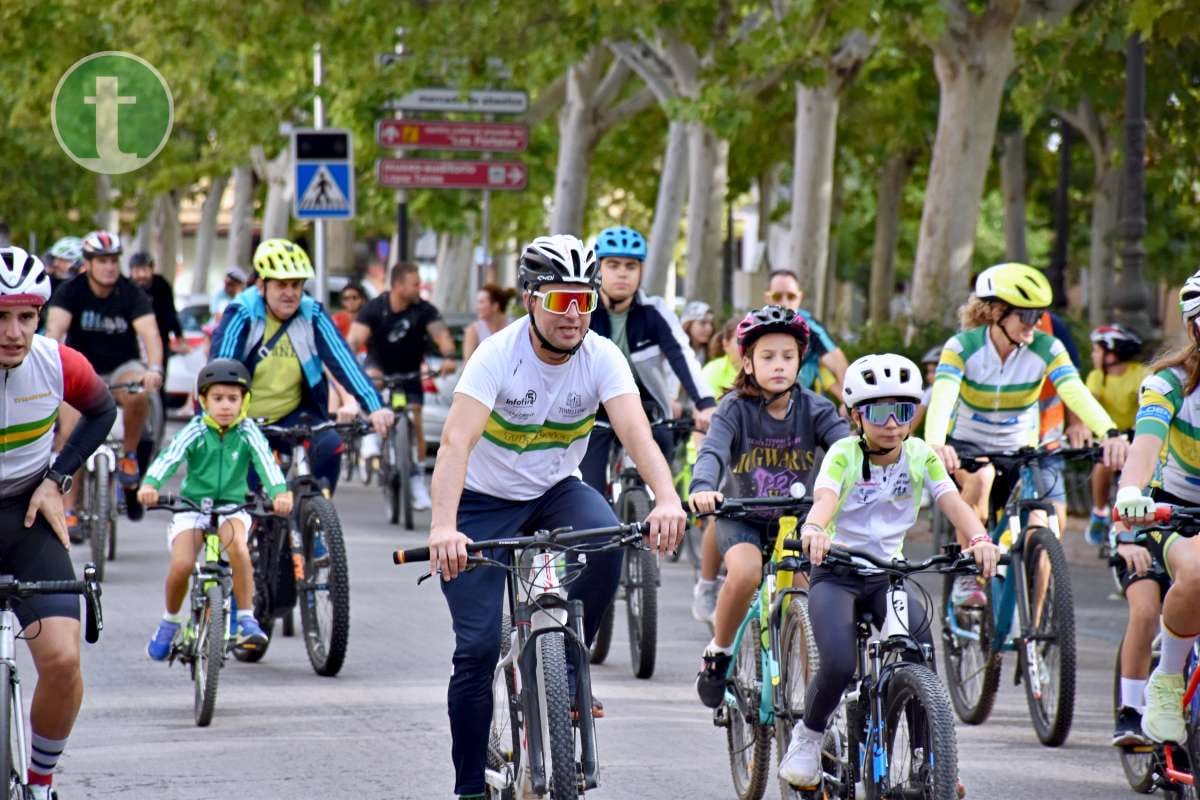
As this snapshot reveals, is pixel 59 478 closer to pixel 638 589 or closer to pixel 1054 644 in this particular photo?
pixel 1054 644

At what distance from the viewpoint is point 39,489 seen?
6.31 metres

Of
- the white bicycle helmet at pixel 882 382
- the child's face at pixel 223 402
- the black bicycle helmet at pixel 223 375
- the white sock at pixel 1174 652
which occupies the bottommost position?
the white sock at pixel 1174 652

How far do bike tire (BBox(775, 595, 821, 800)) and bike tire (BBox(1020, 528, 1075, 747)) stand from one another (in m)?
1.91

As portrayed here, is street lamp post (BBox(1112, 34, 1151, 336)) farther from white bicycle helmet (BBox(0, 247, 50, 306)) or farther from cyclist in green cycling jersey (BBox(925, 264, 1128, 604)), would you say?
white bicycle helmet (BBox(0, 247, 50, 306))

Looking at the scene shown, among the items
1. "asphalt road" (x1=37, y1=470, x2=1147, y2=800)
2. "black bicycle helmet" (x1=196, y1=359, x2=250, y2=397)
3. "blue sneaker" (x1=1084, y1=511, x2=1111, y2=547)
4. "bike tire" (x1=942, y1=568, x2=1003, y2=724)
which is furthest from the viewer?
"blue sneaker" (x1=1084, y1=511, x2=1111, y2=547)

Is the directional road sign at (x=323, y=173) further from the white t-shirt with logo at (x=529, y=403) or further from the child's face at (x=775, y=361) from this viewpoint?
the white t-shirt with logo at (x=529, y=403)

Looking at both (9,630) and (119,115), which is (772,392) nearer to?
(9,630)

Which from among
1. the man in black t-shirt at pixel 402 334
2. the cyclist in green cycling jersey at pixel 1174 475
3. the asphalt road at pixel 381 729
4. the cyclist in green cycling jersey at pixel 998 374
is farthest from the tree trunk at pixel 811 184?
the cyclist in green cycling jersey at pixel 1174 475

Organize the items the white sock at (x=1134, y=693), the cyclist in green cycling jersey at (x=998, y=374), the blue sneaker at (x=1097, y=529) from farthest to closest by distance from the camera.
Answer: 1. the blue sneaker at (x=1097, y=529)
2. the cyclist in green cycling jersey at (x=998, y=374)
3. the white sock at (x=1134, y=693)

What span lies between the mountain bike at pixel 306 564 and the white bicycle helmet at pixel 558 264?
4112mm

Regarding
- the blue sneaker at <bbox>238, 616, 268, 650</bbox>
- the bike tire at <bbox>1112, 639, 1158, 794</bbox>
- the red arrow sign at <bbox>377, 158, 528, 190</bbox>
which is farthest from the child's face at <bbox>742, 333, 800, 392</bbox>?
the red arrow sign at <bbox>377, 158, 528, 190</bbox>

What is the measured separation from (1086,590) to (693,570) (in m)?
2.65

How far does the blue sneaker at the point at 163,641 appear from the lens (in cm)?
969

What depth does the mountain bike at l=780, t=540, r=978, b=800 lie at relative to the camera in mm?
5910
